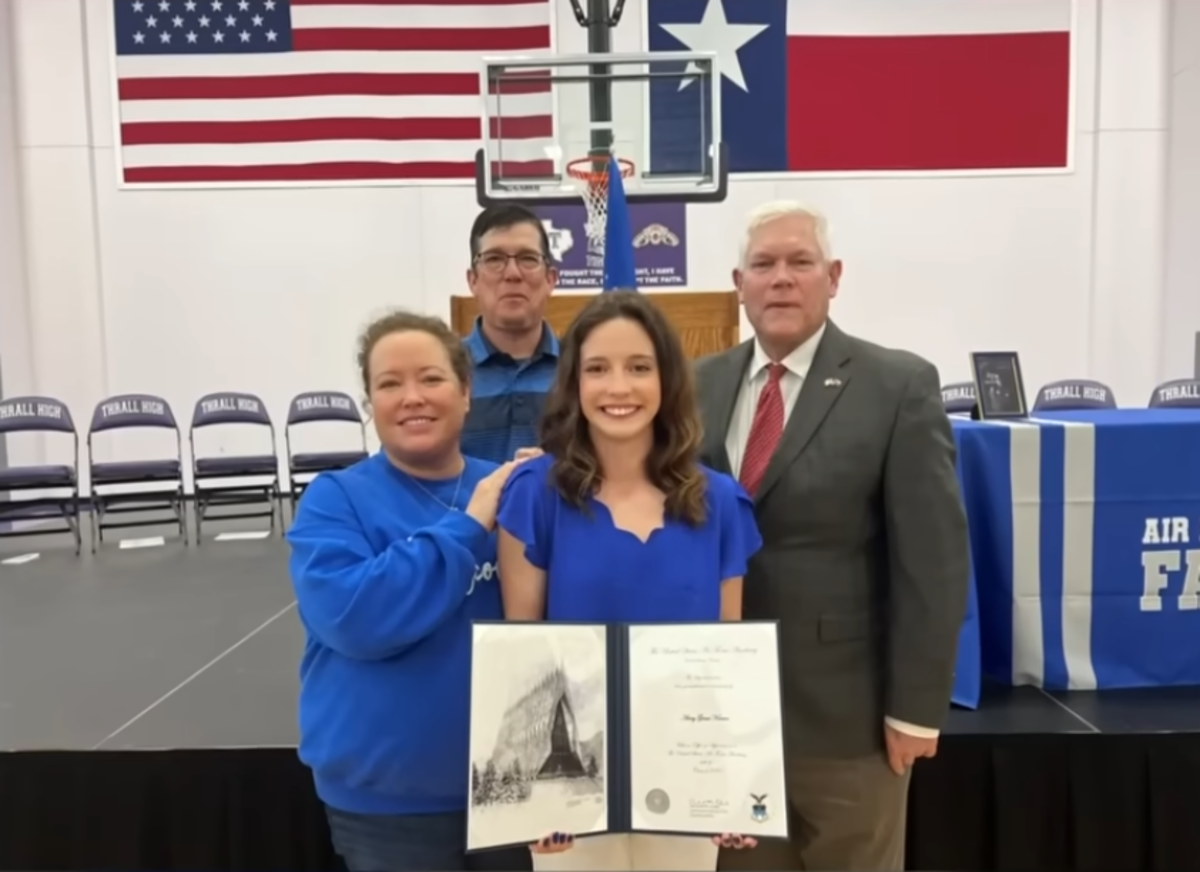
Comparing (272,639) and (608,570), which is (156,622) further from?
(608,570)

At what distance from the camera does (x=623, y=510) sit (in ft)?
4.86

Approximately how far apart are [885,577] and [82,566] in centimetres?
588

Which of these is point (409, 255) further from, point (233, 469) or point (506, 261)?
point (506, 261)

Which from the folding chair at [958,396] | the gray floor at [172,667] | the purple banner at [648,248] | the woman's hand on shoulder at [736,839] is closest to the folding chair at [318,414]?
the gray floor at [172,667]

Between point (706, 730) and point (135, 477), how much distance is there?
683cm

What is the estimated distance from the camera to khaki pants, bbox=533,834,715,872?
142cm

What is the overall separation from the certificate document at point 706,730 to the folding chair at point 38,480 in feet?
21.0

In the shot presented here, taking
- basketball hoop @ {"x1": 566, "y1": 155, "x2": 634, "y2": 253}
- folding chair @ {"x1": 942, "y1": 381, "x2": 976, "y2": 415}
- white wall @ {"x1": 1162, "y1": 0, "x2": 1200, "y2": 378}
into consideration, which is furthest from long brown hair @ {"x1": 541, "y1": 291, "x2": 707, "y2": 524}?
white wall @ {"x1": 1162, "y1": 0, "x2": 1200, "y2": 378}

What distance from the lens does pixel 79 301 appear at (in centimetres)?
877

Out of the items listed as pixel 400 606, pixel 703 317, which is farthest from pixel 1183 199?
pixel 400 606

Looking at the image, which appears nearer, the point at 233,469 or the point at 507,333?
the point at 507,333

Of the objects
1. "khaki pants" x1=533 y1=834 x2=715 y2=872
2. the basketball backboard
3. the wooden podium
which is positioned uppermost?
the basketball backboard

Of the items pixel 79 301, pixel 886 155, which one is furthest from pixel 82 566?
pixel 886 155

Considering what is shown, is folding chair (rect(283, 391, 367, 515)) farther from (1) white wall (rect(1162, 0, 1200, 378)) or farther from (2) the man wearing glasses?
(1) white wall (rect(1162, 0, 1200, 378))
